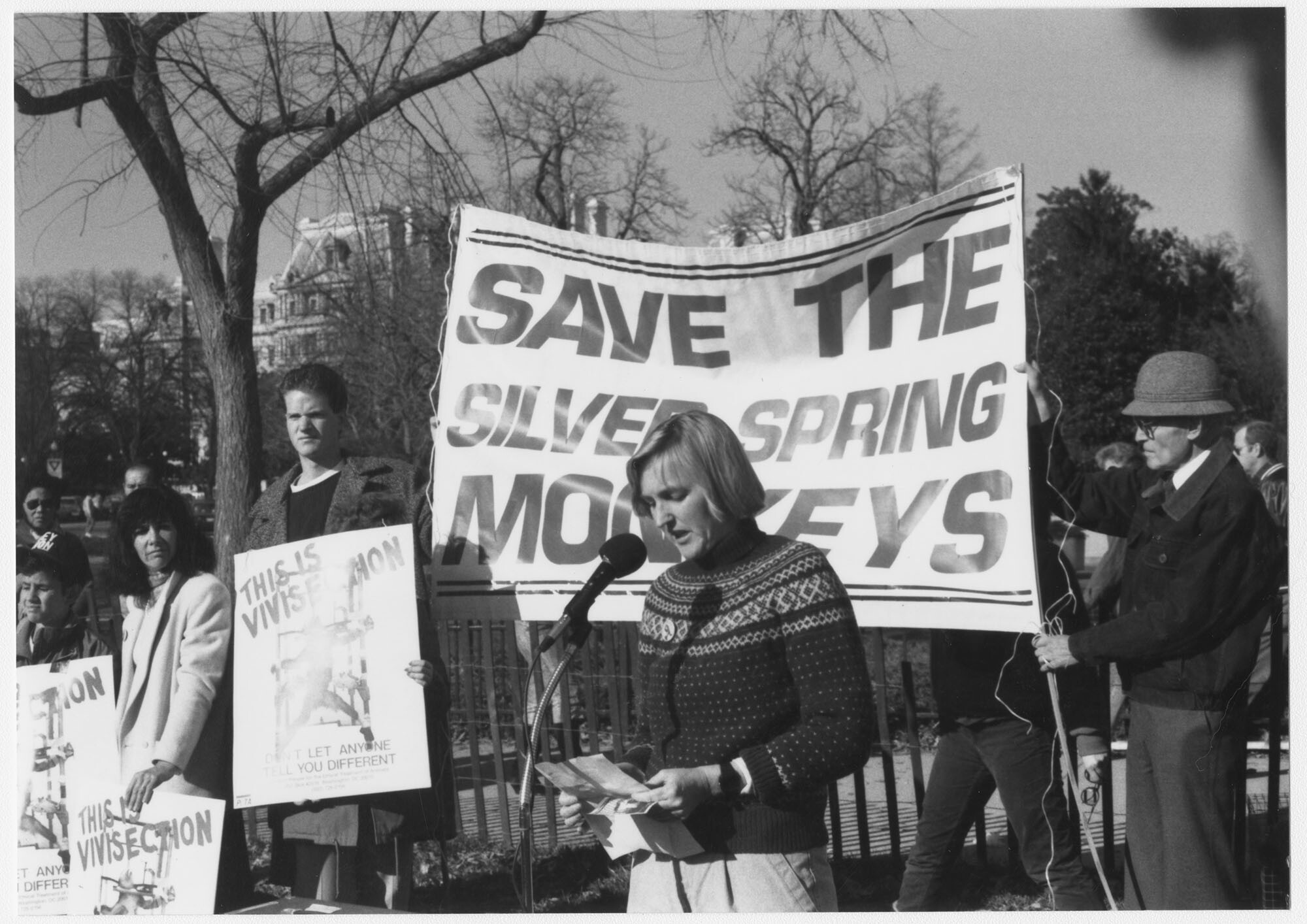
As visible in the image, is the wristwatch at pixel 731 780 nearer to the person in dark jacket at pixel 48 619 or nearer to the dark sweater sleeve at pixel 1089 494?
the dark sweater sleeve at pixel 1089 494

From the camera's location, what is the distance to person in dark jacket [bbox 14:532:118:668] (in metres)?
4.71

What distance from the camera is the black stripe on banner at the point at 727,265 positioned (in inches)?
167

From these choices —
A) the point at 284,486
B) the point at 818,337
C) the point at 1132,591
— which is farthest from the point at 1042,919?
the point at 284,486

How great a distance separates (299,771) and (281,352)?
7.13 m

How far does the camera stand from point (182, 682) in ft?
14.2

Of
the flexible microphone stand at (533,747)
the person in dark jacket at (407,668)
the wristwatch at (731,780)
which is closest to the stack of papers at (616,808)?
the flexible microphone stand at (533,747)

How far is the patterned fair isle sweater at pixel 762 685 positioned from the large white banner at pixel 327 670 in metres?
1.43

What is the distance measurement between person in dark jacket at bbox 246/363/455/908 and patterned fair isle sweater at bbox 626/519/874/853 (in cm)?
143

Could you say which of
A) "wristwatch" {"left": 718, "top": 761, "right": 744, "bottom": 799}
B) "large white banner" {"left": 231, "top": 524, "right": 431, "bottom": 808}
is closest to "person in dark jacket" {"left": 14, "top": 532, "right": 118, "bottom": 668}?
"large white banner" {"left": 231, "top": 524, "right": 431, "bottom": 808}

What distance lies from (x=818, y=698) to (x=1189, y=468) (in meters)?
1.72

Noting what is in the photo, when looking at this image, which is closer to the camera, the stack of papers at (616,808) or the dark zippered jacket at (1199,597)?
the stack of papers at (616,808)

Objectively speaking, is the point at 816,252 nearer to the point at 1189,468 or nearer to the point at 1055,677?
the point at 1189,468

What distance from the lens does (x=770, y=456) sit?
4.40 metres

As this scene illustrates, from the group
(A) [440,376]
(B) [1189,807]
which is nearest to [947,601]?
(B) [1189,807]
